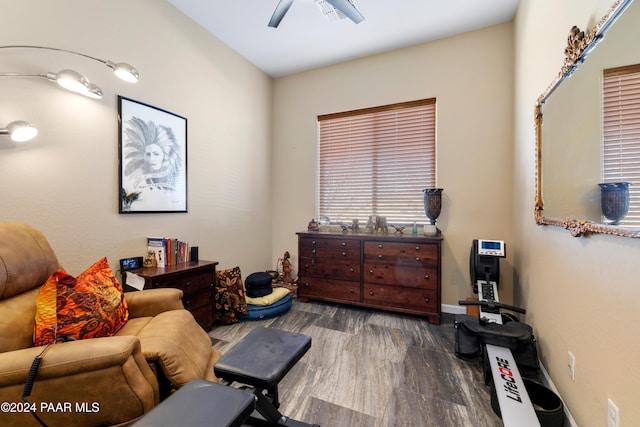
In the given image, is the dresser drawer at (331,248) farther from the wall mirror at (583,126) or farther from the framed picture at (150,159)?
the wall mirror at (583,126)

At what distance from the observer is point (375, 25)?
9.55ft

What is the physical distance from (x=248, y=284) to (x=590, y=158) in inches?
116

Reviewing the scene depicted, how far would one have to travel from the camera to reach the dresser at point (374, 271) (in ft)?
9.12

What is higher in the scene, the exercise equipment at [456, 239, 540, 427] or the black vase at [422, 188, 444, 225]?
the black vase at [422, 188, 444, 225]

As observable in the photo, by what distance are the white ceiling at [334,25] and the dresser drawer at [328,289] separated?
9.71 feet

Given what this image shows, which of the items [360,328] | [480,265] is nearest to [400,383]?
[360,328]

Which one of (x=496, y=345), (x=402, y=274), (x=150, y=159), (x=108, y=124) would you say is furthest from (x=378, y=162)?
(x=108, y=124)

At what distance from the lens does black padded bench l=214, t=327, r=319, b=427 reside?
1.13 meters

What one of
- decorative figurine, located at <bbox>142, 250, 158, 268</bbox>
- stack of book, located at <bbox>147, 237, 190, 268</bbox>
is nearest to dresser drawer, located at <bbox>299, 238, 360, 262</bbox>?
stack of book, located at <bbox>147, 237, 190, 268</bbox>

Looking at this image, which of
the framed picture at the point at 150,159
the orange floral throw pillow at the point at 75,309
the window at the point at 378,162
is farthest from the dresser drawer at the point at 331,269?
the orange floral throw pillow at the point at 75,309

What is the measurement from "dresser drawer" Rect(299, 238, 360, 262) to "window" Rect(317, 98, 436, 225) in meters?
0.61

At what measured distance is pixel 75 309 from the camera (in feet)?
4.26

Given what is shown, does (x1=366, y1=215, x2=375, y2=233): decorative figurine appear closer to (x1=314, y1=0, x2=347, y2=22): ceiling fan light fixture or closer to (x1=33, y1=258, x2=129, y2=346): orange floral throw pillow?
(x1=314, y1=0, x2=347, y2=22): ceiling fan light fixture

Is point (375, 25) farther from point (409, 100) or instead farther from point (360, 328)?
point (360, 328)
